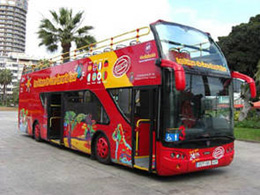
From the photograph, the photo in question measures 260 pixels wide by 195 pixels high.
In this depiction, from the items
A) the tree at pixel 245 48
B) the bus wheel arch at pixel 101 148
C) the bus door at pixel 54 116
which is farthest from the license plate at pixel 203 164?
the tree at pixel 245 48

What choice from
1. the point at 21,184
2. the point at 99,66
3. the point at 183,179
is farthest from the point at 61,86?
the point at 183,179

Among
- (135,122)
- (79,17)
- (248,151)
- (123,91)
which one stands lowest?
(248,151)

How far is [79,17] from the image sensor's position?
20594mm

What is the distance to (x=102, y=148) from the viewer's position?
7.97m

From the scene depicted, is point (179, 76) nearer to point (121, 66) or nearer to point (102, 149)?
point (121, 66)

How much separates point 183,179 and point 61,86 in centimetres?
576

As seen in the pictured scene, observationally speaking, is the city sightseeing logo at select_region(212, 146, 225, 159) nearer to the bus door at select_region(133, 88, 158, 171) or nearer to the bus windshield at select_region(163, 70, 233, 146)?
the bus windshield at select_region(163, 70, 233, 146)

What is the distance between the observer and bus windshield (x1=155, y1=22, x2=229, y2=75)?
631 centimetres

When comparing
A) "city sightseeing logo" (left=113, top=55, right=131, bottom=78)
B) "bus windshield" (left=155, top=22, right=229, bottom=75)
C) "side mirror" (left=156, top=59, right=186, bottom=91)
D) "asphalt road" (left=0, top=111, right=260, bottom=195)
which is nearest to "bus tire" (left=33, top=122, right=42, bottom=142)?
"asphalt road" (left=0, top=111, right=260, bottom=195)

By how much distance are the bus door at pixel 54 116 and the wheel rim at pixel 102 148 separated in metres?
3.55

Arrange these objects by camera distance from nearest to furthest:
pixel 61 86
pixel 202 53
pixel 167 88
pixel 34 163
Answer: pixel 167 88, pixel 202 53, pixel 34 163, pixel 61 86

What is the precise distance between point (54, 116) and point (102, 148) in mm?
4137

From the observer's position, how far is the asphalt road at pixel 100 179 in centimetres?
568

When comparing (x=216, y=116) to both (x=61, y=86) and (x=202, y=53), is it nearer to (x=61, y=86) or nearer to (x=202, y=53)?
(x=202, y=53)
